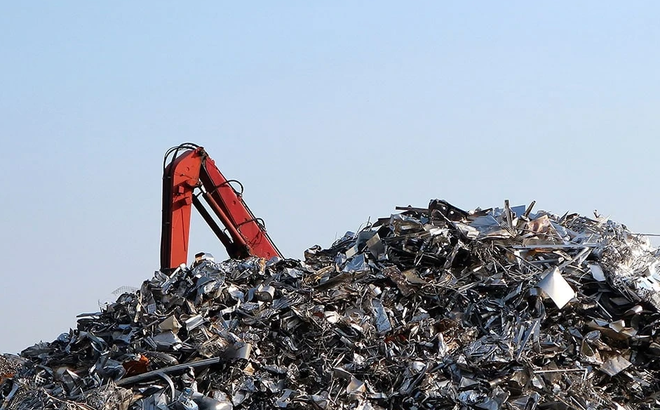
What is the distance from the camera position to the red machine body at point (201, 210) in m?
10.4

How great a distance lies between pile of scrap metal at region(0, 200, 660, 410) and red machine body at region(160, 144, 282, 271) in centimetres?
234

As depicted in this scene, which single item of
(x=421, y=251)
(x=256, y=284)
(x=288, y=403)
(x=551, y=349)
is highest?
(x=256, y=284)

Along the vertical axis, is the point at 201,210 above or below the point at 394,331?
above

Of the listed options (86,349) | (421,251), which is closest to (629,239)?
(421,251)

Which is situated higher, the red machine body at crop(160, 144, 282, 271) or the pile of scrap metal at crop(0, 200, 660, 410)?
the red machine body at crop(160, 144, 282, 271)

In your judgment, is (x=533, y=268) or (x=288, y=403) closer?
(x=288, y=403)

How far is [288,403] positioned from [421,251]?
6.94ft

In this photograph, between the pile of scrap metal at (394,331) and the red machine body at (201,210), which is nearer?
A: the pile of scrap metal at (394,331)

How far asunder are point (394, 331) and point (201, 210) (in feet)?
15.5

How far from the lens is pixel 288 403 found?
6121mm

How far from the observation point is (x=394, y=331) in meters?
6.76

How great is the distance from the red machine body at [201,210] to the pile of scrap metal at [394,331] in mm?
2336

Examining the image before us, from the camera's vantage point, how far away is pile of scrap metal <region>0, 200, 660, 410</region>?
20.4 feet

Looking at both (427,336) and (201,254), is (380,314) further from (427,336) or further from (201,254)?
(201,254)
